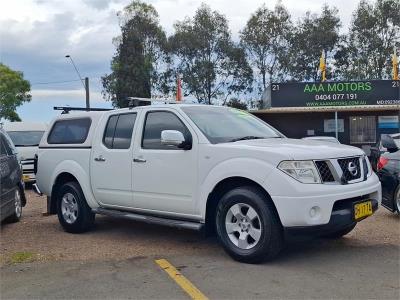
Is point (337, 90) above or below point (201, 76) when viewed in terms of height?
below

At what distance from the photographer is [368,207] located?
575 centimetres

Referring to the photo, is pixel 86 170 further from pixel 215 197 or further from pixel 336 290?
pixel 336 290

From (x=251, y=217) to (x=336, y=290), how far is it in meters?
1.21

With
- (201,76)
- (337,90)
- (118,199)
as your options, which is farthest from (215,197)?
(201,76)

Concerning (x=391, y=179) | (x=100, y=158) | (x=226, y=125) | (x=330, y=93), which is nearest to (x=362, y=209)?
(x=226, y=125)

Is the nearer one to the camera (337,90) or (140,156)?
(140,156)

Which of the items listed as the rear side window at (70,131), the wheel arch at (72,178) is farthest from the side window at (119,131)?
the wheel arch at (72,178)

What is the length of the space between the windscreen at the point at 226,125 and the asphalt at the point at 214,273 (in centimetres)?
140

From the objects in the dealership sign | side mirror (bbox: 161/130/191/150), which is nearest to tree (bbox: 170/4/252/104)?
the dealership sign

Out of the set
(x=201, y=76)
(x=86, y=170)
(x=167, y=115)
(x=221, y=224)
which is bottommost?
(x=221, y=224)

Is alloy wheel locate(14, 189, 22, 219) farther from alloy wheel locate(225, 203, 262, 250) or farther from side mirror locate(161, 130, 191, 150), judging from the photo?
alloy wheel locate(225, 203, 262, 250)

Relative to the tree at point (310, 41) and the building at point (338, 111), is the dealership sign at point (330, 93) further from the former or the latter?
the tree at point (310, 41)

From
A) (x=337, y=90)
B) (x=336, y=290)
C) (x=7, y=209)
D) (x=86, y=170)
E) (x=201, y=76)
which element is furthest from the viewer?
(x=201, y=76)

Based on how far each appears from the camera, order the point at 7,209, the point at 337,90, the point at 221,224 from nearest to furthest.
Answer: the point at 221,224 < the point at 7,209 < the point at 337,90
